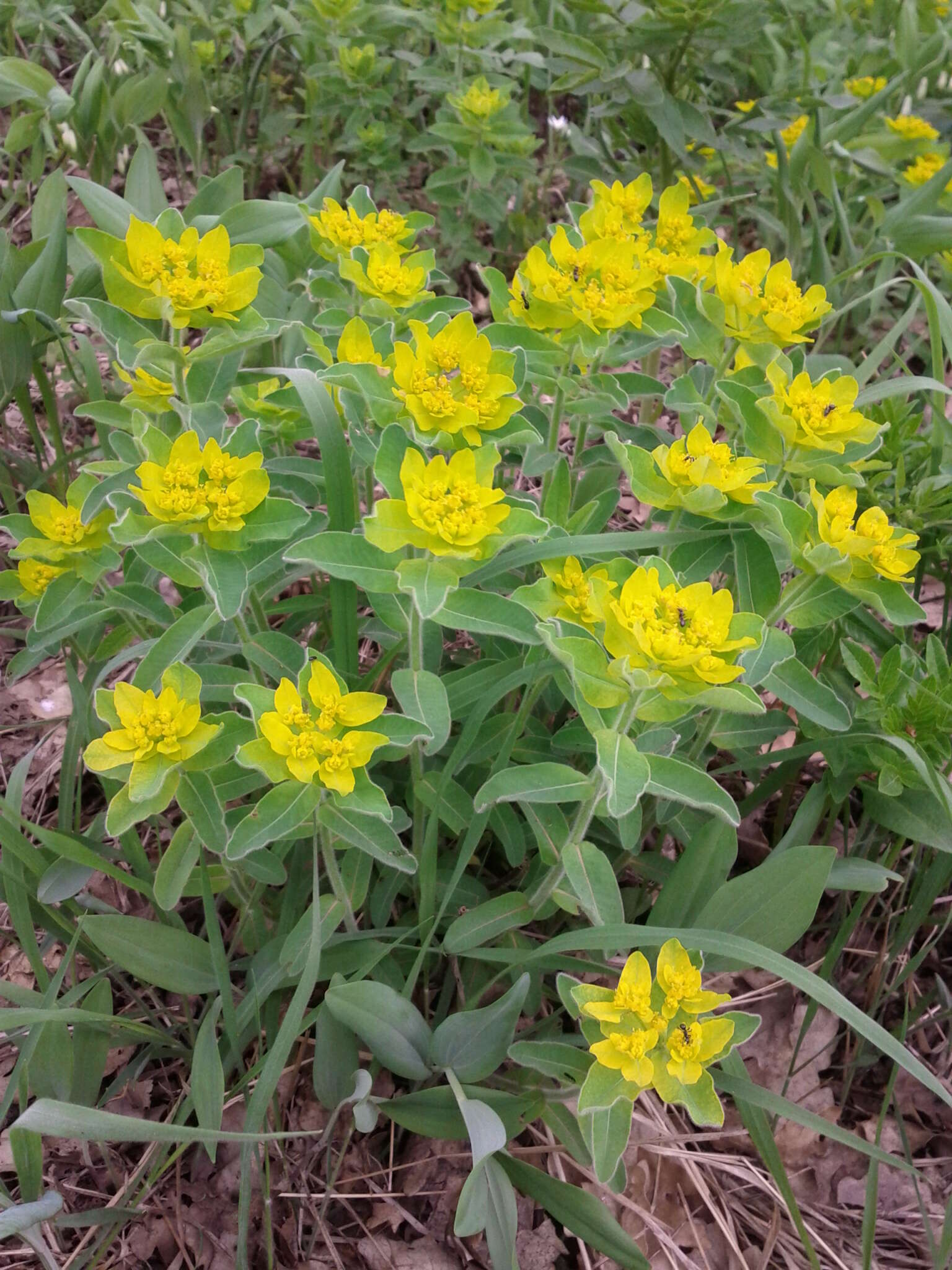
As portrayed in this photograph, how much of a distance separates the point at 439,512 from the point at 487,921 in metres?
0.70

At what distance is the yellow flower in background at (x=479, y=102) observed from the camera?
276 cm

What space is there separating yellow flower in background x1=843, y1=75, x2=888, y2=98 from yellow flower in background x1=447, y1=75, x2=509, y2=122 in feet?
4.23

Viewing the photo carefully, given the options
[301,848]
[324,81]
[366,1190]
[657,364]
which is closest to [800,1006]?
[366,1190]

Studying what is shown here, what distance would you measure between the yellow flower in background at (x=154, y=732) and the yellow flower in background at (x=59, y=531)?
1.21 ft

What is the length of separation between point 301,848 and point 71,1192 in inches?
27.0

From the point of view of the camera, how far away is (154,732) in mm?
1347

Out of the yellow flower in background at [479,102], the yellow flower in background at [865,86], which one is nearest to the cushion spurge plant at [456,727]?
the yellow flower in background at [479,102]

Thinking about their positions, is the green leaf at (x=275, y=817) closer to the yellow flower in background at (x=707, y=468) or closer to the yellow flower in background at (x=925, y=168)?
the yellow flower in background at (x=707, y=468)

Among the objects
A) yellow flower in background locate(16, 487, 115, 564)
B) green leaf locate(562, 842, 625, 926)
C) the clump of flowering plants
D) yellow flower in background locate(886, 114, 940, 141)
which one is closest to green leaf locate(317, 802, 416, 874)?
the clump of flowering plants

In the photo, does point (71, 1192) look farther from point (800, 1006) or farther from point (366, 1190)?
point (800, 1006)

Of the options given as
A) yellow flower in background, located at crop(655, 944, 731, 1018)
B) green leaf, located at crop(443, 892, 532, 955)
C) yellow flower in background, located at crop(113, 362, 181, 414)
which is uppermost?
yellow flower in background, located at crop(113, 362, 181, 414)

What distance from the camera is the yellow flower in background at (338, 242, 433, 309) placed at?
1771 millimetres

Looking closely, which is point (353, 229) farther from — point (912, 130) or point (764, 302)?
point (912, 130)

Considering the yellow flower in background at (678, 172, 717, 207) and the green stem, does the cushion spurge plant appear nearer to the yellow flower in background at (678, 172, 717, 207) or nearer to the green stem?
the green stem
